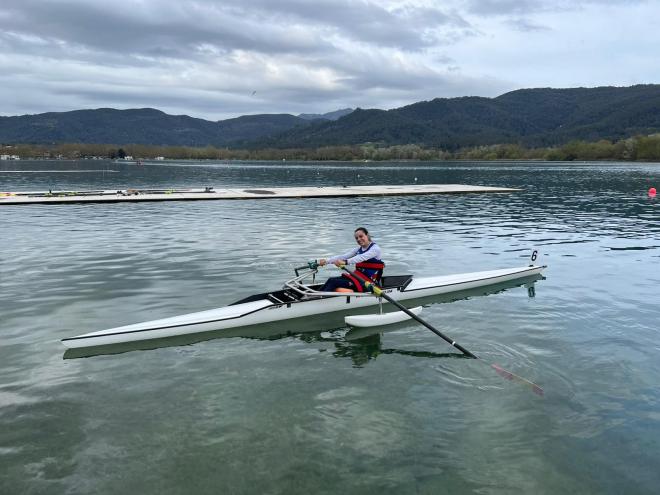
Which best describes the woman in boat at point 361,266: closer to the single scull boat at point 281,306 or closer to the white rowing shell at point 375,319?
the single scull boat at point 281,306

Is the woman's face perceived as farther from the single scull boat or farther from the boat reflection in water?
the boat reflection in water

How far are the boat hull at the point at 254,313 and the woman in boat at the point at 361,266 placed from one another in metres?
0.39

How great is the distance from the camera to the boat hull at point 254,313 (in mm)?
11617

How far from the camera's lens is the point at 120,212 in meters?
37.8

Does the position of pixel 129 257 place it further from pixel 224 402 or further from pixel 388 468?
pixel 388 468

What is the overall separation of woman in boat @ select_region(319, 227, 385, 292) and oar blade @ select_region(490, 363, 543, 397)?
482 centimetres

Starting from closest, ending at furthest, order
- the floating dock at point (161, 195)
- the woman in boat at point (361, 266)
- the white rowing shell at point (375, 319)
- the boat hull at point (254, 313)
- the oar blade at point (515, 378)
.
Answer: the oar blade at point (515, 378), the boat hull at point (254, 313), the white rowing shell at point (375, 319), the woman in boat at point (361, 266), the floating dock at point (161, 195)

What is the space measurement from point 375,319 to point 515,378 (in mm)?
4338

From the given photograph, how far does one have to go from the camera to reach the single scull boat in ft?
38.4

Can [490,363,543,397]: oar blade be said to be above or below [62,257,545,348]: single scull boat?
below

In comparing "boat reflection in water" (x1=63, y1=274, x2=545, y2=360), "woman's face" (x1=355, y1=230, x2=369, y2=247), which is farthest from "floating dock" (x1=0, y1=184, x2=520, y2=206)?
"boat reflection in water" (x1=63, y1=274, x2=545, y2=360)

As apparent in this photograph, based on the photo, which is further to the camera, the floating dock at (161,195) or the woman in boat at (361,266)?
the floating dock at (161,195)

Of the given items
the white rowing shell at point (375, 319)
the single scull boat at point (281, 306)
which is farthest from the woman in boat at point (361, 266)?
the white rowing shell at point (375, 319)

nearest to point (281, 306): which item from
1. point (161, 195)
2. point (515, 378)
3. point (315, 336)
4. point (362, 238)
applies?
point (315, 336)
